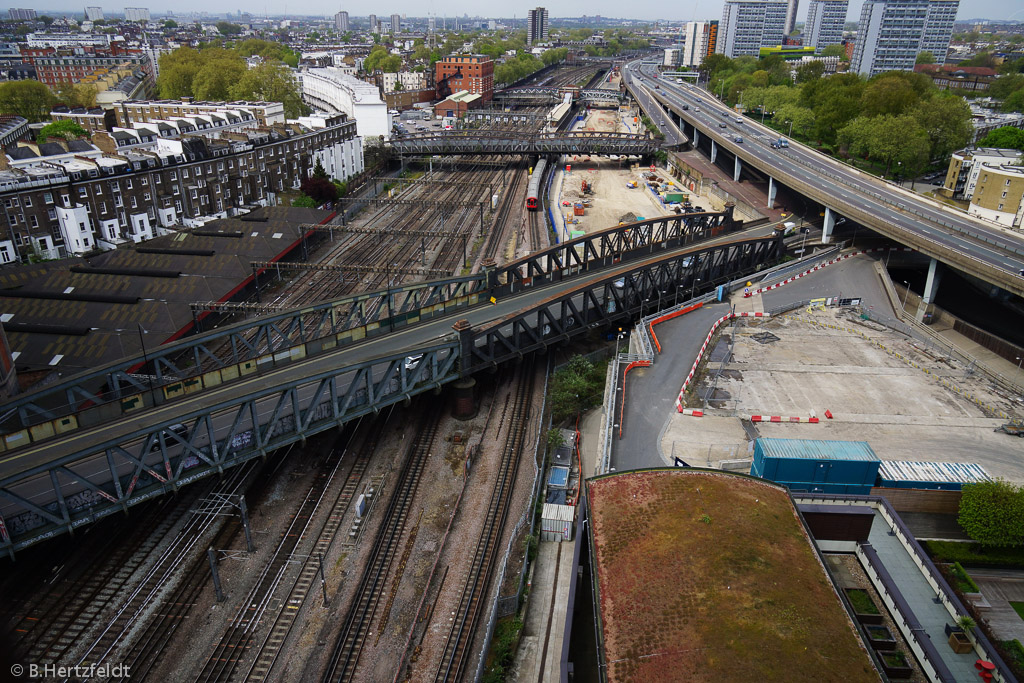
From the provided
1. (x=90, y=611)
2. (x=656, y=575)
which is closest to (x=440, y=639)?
(x=656, y=575)

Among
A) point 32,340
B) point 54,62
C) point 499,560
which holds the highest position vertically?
point 54,62

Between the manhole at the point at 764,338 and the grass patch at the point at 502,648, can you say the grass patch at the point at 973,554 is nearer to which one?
the grass patch at the point at 502,648

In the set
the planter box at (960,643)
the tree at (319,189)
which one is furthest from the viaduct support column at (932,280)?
the tree at (319,189)

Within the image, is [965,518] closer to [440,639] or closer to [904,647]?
[904,647]

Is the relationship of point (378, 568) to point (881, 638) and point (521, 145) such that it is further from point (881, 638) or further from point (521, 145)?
point (521, 145)

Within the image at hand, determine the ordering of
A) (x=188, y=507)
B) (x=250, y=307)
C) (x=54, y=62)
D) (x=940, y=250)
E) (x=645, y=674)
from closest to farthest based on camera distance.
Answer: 1. (x=645, y=674)
2. (x=188, y=507)
3. (x=250, y=307)
4. (x=940, y=250)
5. (x=54, y=62)

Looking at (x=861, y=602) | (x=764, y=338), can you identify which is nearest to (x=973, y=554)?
(x=861, y=602)
